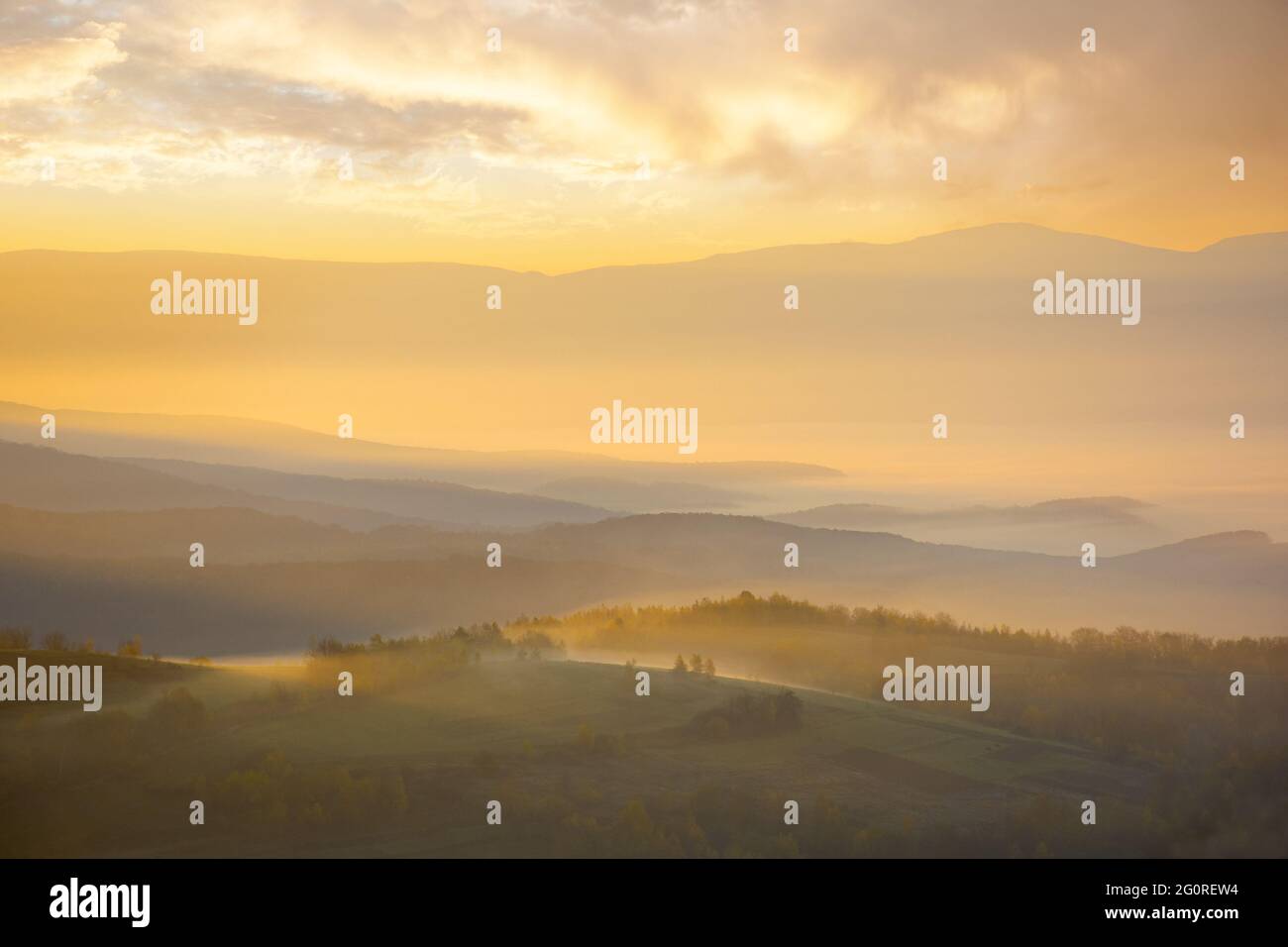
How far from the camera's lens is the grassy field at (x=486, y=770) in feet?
60.8

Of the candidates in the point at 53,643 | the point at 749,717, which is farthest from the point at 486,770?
the point at 53,643

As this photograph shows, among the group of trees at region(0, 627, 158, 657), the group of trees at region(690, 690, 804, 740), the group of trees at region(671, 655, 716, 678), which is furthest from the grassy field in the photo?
the group of trees at region(0, 627, 158, 657)

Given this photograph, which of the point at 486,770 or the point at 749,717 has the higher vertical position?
the point at 749,717

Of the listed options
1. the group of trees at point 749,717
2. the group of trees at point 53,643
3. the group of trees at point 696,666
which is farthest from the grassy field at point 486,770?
the group of trees at point 53,643

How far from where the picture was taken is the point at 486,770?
19.8 m

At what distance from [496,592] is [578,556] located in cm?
285

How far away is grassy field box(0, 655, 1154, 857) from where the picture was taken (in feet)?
60.8

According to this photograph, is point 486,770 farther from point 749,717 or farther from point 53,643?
point 53,643

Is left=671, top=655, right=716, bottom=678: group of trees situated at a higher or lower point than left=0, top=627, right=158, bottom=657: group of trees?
lower

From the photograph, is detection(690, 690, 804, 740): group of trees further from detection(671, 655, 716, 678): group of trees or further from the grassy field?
detection(671, 655, 716, 678): group of trees

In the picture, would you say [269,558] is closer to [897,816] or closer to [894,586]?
[894,586]

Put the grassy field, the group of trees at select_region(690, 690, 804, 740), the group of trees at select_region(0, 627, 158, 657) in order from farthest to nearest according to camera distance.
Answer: the group of trees at select_region(0, 627, 158, 657) → the group of trees at select_region(690, 690, 804, 740) → the grassy field

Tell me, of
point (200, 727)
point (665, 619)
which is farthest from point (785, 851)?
point (200, 727)

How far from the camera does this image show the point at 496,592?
29.5 metres
